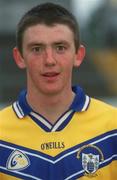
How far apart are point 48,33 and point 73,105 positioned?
0.41m

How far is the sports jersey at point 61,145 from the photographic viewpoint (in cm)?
398

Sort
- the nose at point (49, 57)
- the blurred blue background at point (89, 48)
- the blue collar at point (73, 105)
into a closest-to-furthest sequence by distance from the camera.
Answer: the nose at point (49, 57), the blue collar at point (73, 105), the blurred blue background at point (89, 48)

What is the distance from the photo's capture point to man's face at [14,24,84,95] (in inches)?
153

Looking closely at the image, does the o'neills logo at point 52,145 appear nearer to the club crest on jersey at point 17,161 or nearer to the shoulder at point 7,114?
the club crest on jersey at point 17,161

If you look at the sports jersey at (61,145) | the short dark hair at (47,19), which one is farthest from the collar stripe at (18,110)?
the short dark hair at (47,19)

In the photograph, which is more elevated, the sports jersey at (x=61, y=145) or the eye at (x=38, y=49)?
the eye at (x=38, y=49)

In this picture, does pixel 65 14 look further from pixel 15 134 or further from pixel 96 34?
pixel 96 34

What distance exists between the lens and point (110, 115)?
13.4 feet

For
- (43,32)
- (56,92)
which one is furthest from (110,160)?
(43,32)

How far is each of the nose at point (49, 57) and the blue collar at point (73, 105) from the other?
0.32 m

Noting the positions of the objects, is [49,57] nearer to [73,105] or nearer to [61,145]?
[73,105]

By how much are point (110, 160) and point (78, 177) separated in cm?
18

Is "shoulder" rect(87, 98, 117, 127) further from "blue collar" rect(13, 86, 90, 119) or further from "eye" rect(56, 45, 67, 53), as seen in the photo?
"eye" rect(56, 45, 67, 53)

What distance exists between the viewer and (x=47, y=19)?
3982 mm
